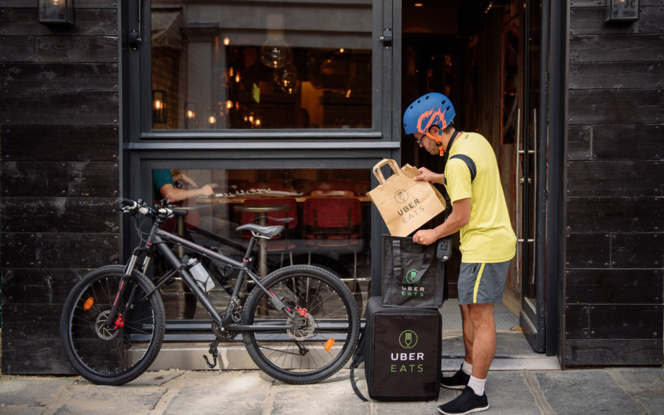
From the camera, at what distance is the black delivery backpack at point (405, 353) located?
4145 mm

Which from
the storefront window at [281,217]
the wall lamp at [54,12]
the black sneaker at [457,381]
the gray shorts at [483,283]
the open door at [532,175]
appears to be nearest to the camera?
the gray shorts at [483,283]

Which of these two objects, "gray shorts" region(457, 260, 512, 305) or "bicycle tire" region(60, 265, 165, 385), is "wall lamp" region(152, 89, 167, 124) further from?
"gray shorts" region(457, 260, 512, 305)

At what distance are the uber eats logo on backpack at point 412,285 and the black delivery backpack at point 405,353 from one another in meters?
0.10

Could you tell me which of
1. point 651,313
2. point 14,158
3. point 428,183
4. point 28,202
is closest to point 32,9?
point 14,158

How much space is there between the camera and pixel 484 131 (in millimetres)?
8359

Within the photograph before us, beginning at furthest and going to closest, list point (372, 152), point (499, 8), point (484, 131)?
point (484, 131) < point (499, 8) < point (372, 152)

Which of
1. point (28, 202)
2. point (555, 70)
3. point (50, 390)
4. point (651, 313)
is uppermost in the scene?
point (555, 70)

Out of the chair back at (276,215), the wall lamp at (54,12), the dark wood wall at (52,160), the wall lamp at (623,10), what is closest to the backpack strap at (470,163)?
the wall lamp at (623,10)

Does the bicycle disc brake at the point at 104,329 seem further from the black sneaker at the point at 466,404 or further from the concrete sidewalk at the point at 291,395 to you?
the black sneaker at the point at 466,404

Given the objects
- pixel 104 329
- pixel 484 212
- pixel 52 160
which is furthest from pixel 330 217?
pixel 52 160

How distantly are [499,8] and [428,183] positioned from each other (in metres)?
4.19

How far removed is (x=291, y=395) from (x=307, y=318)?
0.56 m

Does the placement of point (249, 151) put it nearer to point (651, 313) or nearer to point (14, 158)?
point (14, 158)

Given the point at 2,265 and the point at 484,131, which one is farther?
the point at 484,131
